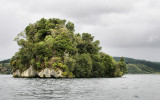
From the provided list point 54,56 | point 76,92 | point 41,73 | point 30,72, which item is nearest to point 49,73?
point 41,73

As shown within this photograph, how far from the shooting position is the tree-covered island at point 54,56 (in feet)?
292

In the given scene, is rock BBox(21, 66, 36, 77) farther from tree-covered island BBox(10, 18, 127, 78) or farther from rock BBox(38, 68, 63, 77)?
rock BBox(38, 68, 63, 77)

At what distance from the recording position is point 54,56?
91188 millimetres

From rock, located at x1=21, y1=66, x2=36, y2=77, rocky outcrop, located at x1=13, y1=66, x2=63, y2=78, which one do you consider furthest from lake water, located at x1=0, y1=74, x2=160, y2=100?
rock, located at x1=21, y1=66, x2=36, y2=77

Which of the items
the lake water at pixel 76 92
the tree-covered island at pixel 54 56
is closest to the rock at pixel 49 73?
the tree-covered island at pixel 54 56

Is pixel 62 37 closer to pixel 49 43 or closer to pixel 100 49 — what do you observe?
pixel 49 43

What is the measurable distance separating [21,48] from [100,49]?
51852 millimetres

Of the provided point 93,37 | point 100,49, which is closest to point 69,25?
point 93,37

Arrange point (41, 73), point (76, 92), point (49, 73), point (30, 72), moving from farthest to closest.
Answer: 1. point (30, 72)
2. point (41, 73)
3. point (49, 73)
4. point (76, 92)

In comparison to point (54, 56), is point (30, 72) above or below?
below

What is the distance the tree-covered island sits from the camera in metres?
89.0

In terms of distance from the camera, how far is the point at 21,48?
102m

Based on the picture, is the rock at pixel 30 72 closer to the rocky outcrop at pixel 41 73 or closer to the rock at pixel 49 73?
the rocky outcrop at pixel 41 73

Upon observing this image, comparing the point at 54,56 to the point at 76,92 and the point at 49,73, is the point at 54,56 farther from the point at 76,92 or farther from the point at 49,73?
the point at 76,92
